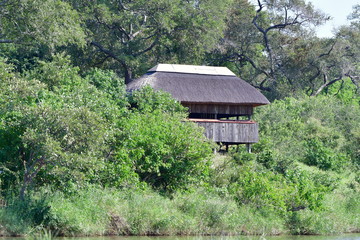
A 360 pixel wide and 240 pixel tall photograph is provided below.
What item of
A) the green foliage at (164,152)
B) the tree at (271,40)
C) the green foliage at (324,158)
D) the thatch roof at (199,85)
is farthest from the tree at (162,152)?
the tree at (271,40)

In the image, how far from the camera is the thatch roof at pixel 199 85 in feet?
91.7

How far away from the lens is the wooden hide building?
27.8 meters

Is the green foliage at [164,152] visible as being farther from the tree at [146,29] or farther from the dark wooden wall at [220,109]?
the tree at [146,29]

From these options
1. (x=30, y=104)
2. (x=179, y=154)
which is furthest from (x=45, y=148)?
(x=179, y=154)

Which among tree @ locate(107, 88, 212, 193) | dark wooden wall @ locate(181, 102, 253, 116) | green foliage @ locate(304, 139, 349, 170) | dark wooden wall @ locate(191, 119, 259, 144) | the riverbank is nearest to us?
the riverbank

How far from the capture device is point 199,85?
2881 centimetres

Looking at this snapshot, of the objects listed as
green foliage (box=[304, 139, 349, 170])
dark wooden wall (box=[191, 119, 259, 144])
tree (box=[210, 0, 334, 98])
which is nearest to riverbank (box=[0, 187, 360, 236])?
dark wooden wall (box=[191, 119, 259, 144])

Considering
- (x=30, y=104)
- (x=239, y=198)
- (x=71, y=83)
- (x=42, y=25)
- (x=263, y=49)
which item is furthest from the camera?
(x=263, y=49)

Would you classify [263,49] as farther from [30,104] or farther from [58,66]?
[30,104]

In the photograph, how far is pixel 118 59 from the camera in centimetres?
3662

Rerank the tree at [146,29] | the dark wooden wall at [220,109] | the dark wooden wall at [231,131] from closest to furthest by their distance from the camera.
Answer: the dark wooden wall at [231,131]
the dark wooden wall at [220,109]
the tree at [146,29]

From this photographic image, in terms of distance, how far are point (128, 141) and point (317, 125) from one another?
1692cm

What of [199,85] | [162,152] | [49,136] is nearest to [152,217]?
[162,152]

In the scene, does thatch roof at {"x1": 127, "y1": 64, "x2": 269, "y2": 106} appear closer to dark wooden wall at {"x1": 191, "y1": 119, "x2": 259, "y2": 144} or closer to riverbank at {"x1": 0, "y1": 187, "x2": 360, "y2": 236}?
dark wooden wall at {"x1": 191, "y1": 119, "x2": 259, "y2": 144}
